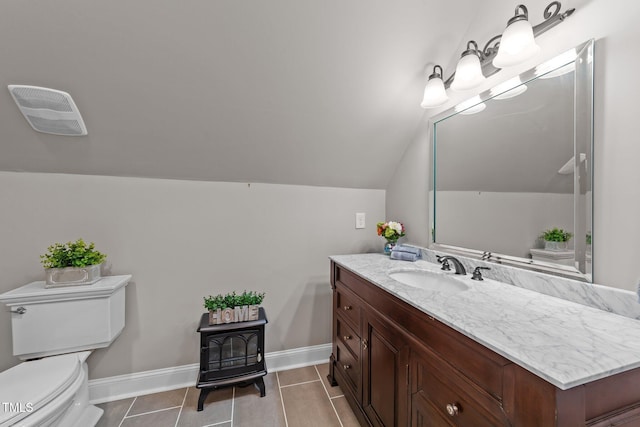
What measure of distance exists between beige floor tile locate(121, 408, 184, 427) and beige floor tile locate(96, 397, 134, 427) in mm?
56

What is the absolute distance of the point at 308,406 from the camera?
159 cm

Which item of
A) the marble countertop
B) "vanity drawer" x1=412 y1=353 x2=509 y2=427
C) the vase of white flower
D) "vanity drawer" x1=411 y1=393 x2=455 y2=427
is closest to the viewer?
the marble countertop

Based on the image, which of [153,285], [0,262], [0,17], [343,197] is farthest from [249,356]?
[0,17]

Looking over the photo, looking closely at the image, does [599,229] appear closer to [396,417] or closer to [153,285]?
[396,417]

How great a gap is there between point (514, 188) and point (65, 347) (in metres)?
2.40

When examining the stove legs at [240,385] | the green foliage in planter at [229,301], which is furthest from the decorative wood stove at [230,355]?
the green foliage in planter at [229,301]

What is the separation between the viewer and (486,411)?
26.5 inches

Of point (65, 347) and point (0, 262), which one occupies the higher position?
point (0, 262)

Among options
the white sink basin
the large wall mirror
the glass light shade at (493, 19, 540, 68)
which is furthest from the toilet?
the glass light shade at (493, 19, 540, 68)

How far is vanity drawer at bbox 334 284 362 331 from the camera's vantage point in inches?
56.6

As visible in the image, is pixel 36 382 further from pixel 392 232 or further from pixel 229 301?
pixel 392 232

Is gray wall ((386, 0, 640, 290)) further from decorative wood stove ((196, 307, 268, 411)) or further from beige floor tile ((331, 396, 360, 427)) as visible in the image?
decorative wood stove ((196, 307, 268, 411))

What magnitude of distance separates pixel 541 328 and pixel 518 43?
106 cm

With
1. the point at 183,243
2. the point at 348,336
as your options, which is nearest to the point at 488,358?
the point at 348,336
